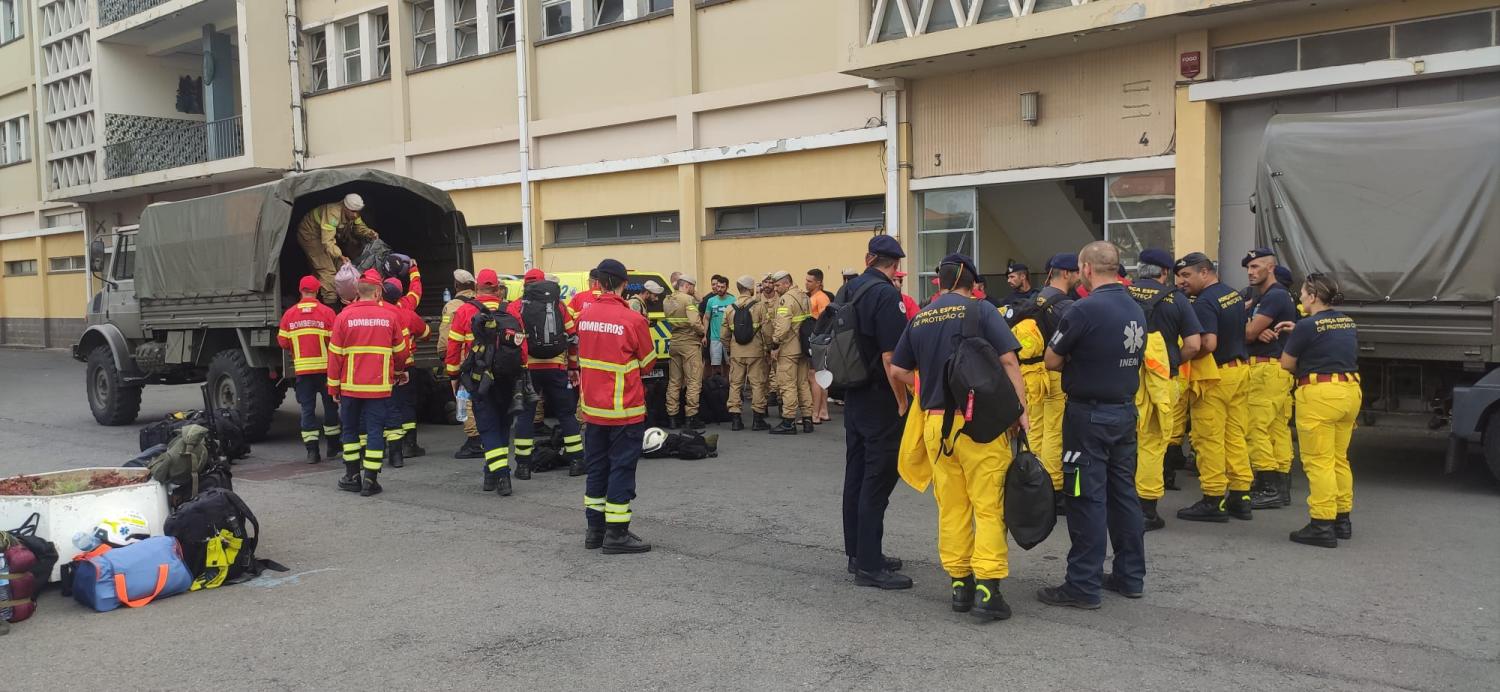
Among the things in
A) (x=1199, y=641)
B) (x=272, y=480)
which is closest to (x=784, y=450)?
(x=272, y=480)

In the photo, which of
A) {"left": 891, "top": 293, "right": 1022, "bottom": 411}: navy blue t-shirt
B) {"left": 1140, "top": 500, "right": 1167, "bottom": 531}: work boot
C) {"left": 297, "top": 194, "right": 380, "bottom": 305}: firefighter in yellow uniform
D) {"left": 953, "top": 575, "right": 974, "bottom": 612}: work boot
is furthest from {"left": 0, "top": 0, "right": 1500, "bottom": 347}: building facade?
{"left": 953, "top": 575, "right": 974, "bottom": 612}: work boot

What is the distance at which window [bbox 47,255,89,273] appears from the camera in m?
30.5

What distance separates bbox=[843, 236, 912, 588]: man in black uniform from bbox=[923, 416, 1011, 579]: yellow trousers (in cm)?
51

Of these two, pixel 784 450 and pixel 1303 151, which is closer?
pixel 1303 151

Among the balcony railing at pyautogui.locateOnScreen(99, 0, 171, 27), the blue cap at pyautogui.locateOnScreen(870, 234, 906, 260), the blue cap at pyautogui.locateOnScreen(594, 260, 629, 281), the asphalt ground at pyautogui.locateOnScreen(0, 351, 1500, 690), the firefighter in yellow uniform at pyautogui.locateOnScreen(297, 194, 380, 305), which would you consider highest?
the balcony railing at pyautogui.locateOnScreen(99, 0, 171, 27)

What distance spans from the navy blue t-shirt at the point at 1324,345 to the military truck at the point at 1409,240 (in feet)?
6.31

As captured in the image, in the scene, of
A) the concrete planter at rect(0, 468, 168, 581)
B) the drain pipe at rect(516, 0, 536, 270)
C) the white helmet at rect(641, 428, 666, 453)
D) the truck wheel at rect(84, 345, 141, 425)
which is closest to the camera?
the concrete planter at rect(0, 468, 168, 581)

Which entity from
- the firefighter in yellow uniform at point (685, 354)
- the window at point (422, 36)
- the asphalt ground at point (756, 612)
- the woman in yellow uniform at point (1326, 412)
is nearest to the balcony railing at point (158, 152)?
the window at point (422, 36)

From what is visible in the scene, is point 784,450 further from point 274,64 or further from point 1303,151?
point 274,64

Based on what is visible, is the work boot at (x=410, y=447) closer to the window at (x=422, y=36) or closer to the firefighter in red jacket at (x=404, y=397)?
the firefighter in red jacket at (x=404, y=397)

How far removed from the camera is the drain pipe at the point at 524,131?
755 inches

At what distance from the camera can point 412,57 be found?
2212 cm

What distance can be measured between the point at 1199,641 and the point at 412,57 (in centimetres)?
2079

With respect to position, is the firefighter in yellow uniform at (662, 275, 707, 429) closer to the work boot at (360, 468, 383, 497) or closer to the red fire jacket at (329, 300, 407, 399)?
the red fire jacket at (329, 300, 407, 399)
